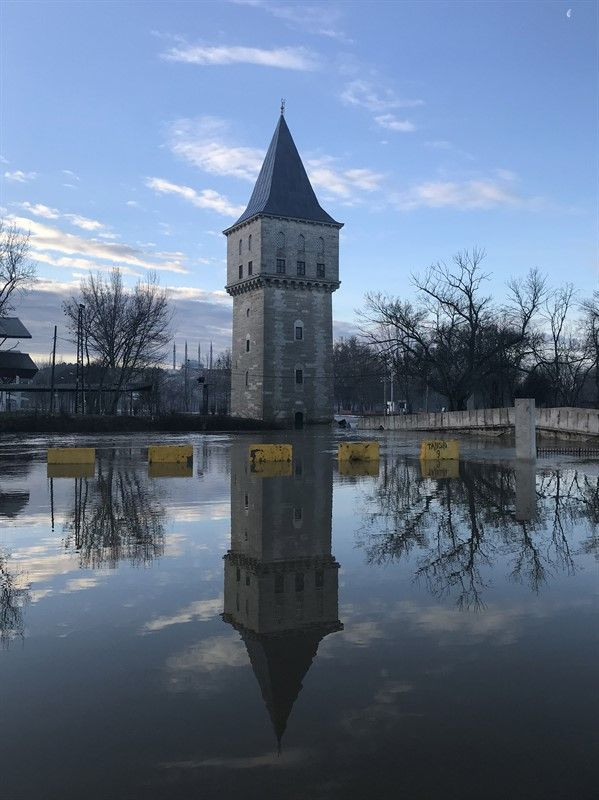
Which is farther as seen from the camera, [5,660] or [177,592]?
[177,592]

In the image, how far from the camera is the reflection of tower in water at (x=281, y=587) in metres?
4.38

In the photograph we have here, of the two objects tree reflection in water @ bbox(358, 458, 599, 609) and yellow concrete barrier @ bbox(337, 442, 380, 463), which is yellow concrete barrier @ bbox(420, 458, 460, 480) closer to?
tree reflection in water @ bbox(358, 458, 599, 609)

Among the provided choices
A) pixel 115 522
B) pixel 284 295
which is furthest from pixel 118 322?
pixel 115 522

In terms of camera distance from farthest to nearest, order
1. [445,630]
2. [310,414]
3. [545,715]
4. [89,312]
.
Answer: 1. [310,414]
2. [89,312]
3. [445,630]
4. [545,715]

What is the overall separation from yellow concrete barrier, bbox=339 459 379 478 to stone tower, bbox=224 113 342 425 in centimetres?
4907

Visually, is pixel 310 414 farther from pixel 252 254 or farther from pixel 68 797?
pixel 68 797

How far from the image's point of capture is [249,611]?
18.6ft

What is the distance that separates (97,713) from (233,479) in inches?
500

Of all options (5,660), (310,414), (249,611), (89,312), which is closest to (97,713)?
(5,660)

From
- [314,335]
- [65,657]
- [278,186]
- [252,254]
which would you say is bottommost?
[65,657]

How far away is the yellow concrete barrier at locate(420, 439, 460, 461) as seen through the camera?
21562 mm

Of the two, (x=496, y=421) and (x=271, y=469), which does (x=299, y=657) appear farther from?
(x=496, y=421)

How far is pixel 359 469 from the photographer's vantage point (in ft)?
63.6

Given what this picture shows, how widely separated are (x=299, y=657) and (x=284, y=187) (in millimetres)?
74177
